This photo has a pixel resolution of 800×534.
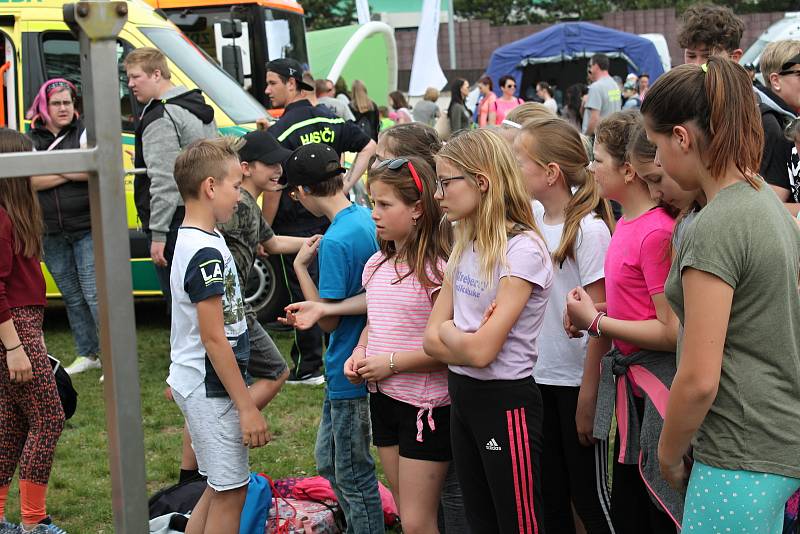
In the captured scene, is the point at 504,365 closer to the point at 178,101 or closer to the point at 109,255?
the point at 109,255

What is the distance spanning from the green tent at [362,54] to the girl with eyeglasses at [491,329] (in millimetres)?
14396

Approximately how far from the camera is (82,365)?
23.6 feet

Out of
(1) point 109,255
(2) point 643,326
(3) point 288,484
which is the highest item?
(1) point 109,255

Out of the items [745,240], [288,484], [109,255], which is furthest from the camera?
[288,484]

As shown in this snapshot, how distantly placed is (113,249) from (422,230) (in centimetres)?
186

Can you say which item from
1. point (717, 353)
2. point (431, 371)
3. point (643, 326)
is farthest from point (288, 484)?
point (717, 353)

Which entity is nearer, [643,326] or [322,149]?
[643,326]

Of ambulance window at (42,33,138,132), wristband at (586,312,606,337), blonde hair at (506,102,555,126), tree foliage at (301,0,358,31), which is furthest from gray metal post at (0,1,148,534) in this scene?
tree foliage at (301,0,358,31)

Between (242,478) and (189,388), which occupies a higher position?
(189,388)

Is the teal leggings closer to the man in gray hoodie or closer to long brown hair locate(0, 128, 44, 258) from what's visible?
long brown hair locate(0, 128, 44, 258)

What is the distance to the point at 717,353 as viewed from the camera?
210 cm

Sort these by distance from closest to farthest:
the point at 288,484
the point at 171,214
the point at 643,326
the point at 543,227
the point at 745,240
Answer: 1. the point at 745,240
2. the point at 643,326
3. the point at 543,227
4. the point at 288,484
5. the point at 171,214

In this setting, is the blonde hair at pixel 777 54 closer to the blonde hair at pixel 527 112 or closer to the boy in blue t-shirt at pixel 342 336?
the blonde hair at pixel 527 112

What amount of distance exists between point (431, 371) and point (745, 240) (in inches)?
57.4
